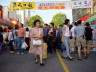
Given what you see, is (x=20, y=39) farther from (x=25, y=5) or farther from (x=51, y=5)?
(x=51, y=5)

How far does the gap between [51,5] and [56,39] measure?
14404 mm

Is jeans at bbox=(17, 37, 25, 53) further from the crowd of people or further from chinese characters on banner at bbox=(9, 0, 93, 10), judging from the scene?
chinese characters on banner at bbox=(9, 0, 93, 10)

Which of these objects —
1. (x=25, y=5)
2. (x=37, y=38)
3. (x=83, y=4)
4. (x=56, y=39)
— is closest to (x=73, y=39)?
(x=37, y=38)

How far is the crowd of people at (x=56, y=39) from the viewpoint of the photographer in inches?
608

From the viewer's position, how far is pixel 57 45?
2628cm

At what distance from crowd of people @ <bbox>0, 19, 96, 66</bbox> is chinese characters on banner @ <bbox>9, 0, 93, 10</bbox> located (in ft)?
36.3

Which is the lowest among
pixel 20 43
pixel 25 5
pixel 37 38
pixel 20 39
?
pixel 20 43

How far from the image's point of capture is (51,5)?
39594mm

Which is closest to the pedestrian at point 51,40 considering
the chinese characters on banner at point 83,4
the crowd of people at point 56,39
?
the crowd of people at point 56,39

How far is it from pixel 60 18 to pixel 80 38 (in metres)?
112

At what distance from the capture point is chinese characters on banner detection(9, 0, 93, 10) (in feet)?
122

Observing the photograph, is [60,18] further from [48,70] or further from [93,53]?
[48,70]

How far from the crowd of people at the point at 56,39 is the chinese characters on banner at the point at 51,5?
1107cm

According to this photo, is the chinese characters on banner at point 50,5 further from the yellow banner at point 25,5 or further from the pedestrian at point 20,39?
the pedestrian at point 20,39
